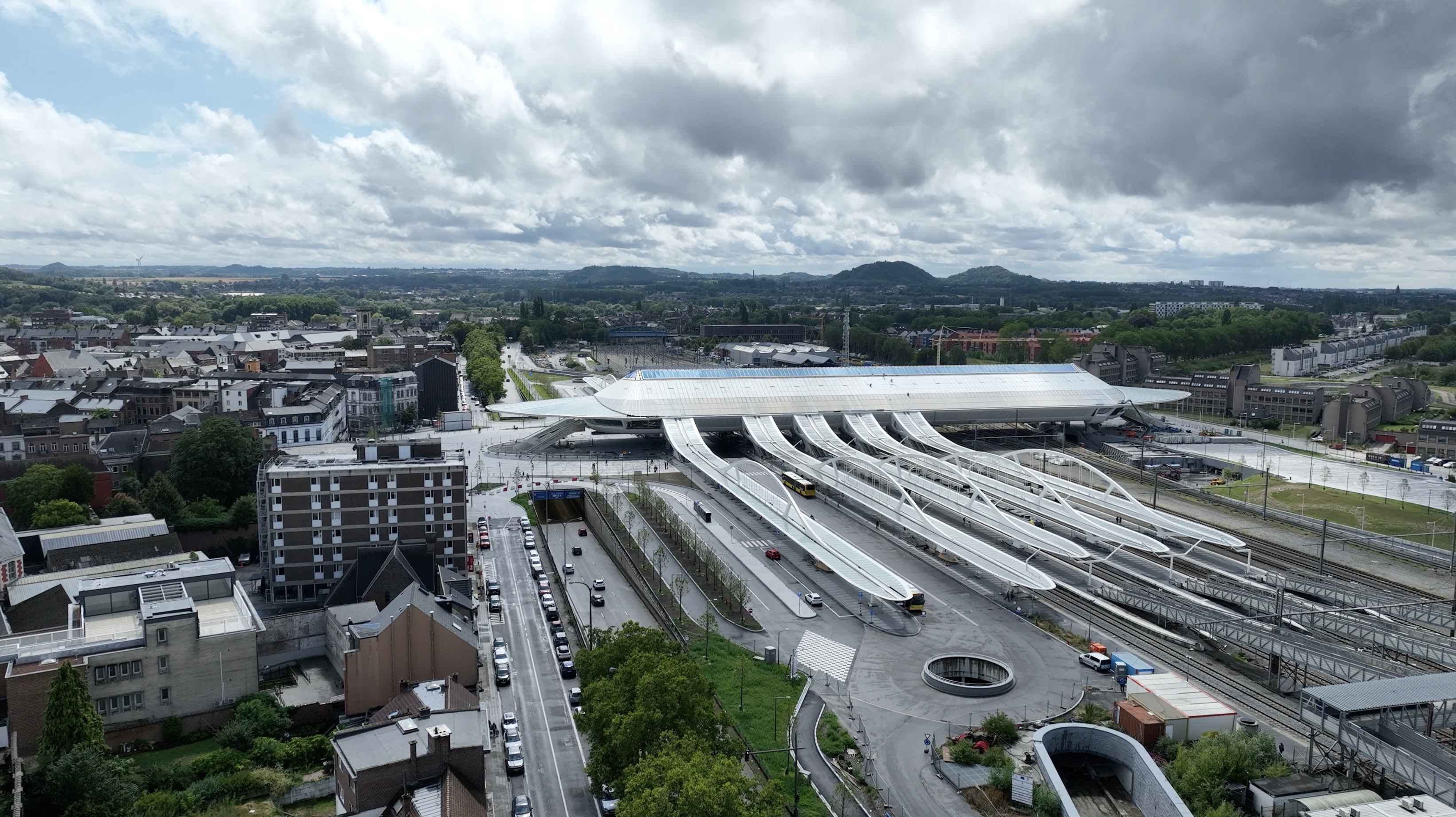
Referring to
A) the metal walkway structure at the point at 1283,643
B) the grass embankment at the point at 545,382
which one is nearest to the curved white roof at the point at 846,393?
the grass embankment at the point at 545,382

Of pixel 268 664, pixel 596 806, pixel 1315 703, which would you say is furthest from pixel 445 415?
pixel 1315 703

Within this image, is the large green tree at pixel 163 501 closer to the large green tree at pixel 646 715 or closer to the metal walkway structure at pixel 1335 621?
the large green tree at pixel 646 715

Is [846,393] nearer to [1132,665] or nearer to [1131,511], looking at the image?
[1131,511]

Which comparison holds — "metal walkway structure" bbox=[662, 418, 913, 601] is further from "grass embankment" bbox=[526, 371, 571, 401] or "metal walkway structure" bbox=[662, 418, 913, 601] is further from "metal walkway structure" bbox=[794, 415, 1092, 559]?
"grass embankment" bbox=[526, 371, 571, 401]

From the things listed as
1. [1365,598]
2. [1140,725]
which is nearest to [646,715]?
[1140,725]

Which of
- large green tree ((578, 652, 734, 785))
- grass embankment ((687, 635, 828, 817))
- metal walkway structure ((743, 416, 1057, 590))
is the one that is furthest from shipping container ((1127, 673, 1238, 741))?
large green tree ((578, 652, 734, 785))

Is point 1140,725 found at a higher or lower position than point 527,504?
higher

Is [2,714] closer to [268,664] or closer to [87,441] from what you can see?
[268,664]
